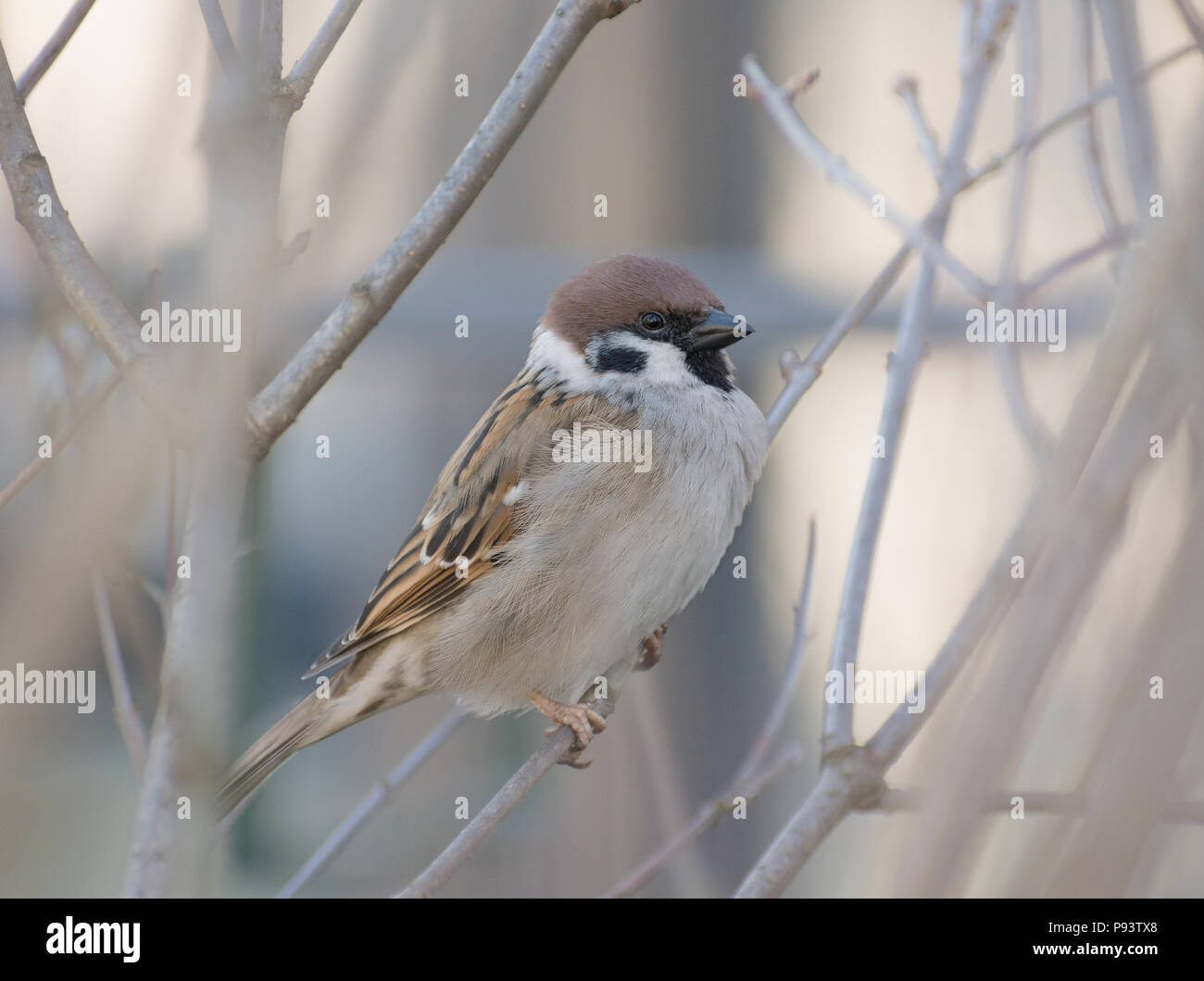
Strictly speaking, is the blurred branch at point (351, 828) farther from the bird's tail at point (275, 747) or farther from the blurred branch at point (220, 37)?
the blurred branch at point (220, 37)

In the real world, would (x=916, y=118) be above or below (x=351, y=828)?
above

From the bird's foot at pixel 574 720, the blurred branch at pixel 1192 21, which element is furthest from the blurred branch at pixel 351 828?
the blurred branch at pixel 1192 21

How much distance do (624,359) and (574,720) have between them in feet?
2.30

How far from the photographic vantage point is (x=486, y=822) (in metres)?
1.57

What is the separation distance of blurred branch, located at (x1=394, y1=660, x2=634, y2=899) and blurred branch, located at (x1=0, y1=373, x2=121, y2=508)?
27.8 inches

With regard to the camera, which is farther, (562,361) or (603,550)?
(562,361)

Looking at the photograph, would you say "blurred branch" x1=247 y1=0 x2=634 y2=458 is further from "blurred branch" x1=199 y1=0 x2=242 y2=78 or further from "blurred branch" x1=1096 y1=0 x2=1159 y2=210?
"blurred branch" x1=1096 y1=0 x2=1159 y2=210

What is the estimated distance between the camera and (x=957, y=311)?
10.2ft

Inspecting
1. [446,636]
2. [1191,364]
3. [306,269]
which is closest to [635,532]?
[446,636]

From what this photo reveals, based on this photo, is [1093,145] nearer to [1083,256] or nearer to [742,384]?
[1083,256]

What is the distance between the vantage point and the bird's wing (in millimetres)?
2291

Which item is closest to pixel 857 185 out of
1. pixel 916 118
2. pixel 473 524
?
pixel 916 118
